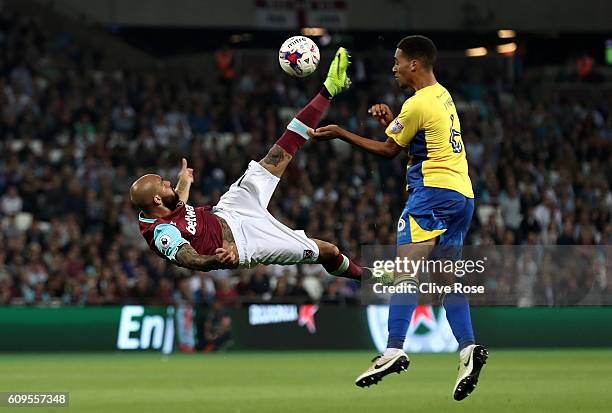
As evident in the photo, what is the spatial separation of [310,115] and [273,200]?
1272 cm

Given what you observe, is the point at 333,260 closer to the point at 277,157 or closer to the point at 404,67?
the point at 277,157

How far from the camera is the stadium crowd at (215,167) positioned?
21750 millimetres

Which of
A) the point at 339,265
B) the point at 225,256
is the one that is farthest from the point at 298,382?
the point at 225,256

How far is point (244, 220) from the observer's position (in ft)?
37.1

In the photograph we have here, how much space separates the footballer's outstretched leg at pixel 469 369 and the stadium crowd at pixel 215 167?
11.6 meters

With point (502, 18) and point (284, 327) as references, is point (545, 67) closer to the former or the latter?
point (502, 18)

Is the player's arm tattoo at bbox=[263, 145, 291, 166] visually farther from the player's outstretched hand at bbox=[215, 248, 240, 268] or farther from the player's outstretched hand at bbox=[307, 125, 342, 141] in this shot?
the player's outstretched hand at bbox=[215, 248, 240, 268]

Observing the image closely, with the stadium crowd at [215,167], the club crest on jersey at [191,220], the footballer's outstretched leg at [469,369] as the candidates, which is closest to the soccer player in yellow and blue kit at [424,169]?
the footballer's outstretched leg at [469,369]

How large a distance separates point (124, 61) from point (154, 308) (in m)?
10.5

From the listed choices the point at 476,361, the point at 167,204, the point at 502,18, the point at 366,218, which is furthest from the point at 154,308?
the point at 502,18

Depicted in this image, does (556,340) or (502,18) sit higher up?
(502,18)

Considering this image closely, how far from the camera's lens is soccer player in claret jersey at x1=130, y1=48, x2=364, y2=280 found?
10.6 metres

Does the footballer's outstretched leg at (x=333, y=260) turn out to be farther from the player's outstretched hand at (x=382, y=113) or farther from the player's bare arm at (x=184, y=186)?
the player's outstretched hand at (x=382, y=113)

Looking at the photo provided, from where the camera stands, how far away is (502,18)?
31062 millimetres
